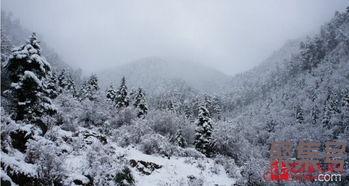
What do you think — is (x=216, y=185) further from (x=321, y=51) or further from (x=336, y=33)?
(x=336, y=33)

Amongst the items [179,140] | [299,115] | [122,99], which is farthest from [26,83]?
[299,115]

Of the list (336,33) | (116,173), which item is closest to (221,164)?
(116,173)

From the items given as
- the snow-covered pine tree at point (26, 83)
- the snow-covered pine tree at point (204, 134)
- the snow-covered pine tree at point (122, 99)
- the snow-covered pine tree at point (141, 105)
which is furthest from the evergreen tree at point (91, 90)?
the snow-covered pine tree at point (26, 83)

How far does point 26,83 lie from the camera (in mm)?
18000

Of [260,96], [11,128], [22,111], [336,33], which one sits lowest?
[11,128]

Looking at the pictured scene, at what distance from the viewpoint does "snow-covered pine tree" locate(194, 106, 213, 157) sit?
3831 centimetres

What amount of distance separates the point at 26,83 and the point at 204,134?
25.2 metres

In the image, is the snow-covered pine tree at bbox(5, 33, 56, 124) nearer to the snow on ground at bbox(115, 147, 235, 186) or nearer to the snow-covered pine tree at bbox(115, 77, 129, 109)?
the snow on ground at bbox(115, 147, 235, 186)

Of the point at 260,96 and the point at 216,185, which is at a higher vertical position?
the point at 260,96

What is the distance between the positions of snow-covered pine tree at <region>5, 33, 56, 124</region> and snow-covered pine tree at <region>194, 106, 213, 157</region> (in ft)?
77.1

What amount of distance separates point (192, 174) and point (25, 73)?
15.0 m

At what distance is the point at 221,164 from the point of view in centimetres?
3219

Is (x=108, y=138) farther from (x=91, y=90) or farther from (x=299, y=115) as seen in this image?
(x=299, y=115)

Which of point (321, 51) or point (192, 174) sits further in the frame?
point (321, 51)
